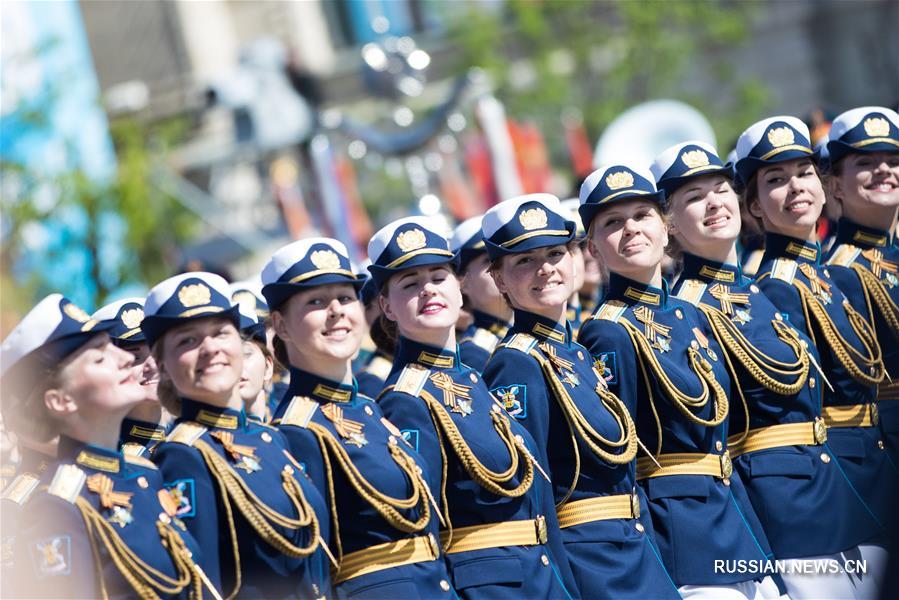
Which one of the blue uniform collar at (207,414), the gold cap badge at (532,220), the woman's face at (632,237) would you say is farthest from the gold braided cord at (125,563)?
the woman's face at (632,237)

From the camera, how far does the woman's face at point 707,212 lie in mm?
6672

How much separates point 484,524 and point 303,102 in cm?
2561

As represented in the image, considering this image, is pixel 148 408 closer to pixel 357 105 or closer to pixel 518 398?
pixel 518 398

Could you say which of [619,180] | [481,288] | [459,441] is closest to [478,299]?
[481,288]

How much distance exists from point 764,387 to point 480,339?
189 centimetres

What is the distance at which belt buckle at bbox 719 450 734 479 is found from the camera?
630 centimetres

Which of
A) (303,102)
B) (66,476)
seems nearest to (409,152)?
(303,102)

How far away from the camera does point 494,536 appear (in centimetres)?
570

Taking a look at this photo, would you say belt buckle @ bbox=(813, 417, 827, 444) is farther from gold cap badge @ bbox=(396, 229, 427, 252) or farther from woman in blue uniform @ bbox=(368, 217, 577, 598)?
gold cap badge @ bbox=(396, 229, 427, 252)

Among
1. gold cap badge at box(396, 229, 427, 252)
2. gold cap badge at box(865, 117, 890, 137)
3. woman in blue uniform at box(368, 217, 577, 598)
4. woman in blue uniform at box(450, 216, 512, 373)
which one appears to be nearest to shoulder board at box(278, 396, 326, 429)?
woman in blue uniform at box(368, 217, 577, 598)

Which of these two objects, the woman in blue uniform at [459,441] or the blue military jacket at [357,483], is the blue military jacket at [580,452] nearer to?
the woman in blue uniform at [459,441]

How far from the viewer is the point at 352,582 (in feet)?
17.6

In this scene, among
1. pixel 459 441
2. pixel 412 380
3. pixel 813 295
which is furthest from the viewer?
pixel 813 295

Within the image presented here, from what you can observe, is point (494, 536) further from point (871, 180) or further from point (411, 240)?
point (871, 180)
